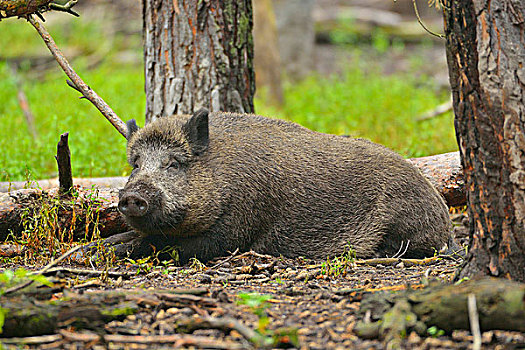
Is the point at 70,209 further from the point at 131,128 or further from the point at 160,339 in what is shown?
the point at 160,339

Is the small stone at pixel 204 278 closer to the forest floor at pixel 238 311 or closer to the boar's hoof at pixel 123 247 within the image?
the forest floor at pixel 238 311

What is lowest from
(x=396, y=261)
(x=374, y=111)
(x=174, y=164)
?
(x=396, y=261)

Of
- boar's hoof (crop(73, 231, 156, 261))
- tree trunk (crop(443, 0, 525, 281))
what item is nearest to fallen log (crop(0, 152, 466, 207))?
boar's hoof (crop(73, 231, 156, 261))

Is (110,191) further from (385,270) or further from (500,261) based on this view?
(500,261)

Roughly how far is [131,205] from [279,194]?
1331 millimetres

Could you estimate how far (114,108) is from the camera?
10.3m

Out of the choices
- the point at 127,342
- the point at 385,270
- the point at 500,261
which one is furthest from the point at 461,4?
the point at 127,342

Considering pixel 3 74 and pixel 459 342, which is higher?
pixel 3 74

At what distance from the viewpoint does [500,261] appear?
3473mm

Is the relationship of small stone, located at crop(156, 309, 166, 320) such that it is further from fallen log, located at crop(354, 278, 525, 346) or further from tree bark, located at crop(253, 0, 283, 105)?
tree bark, located at crop(253, 0, 283, 105)

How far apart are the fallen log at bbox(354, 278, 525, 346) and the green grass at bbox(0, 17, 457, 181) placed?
359 centimetres

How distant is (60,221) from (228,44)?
2.47 meters

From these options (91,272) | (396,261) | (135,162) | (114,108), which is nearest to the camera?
(91,272)

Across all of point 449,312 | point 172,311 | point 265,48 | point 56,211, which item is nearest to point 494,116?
point 449,312
